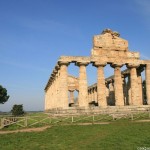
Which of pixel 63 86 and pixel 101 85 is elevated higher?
pixel 101 85

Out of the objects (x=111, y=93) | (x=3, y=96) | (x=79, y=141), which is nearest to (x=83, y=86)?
(x=111, y=93)

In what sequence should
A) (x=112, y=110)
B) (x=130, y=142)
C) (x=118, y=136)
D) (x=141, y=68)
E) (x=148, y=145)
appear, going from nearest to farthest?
(x=148, y=145) < (x=130, y=142) < (x=118, y=136) < (x=112, y=110) < (x=141, y=68)

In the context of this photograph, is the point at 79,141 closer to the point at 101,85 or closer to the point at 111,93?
the point at 101,85

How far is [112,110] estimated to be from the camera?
1542 inches

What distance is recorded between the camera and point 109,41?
143ft

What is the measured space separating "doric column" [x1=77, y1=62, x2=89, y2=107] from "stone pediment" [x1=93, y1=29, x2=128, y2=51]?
4.33 meters

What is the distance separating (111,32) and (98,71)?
807cm

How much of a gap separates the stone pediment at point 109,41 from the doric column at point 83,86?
14.2ft

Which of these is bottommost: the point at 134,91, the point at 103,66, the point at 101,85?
the point at 134,91

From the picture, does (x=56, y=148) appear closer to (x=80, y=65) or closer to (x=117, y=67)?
(x=80, y=65)

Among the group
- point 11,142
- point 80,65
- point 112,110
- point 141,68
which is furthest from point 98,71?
point 11,142

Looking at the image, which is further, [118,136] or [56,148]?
[118,136]

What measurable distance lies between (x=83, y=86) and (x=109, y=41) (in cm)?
997

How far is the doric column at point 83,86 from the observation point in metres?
40.9
